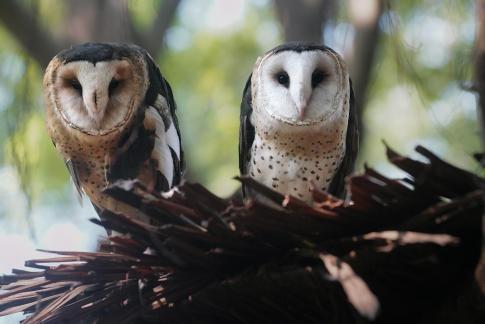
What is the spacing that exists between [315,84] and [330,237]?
5.07 feet

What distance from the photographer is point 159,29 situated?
6633mm

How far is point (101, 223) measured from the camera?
2.64m

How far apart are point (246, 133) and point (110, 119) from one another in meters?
0.75

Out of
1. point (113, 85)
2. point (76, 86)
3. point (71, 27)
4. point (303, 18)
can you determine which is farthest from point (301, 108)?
point (71, 27)

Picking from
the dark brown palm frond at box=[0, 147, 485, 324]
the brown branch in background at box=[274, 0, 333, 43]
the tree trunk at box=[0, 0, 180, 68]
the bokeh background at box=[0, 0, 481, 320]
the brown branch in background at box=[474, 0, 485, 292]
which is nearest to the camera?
the brown branch in background at box=[474, 0, 485, 292]

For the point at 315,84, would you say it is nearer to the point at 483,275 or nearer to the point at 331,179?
the point at 331,179

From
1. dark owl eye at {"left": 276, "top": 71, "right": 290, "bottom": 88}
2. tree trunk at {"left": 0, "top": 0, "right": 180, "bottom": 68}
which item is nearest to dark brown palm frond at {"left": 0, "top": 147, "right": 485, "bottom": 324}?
dark owl eye at {"left": 276, "top": 71, "right": 290, "bottom": 88}

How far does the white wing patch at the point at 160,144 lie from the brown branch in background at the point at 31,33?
2.36 m

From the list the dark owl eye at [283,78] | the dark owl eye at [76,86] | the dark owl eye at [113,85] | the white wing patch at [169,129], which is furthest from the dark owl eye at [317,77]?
the dark owl eye at [76,86]

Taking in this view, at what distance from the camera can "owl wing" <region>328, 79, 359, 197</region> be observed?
4.09 m

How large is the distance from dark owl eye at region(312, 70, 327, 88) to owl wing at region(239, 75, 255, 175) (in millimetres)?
380

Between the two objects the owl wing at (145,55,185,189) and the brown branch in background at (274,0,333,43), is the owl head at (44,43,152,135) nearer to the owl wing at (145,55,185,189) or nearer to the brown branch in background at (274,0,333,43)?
the owl wing at (145,55,185,189)

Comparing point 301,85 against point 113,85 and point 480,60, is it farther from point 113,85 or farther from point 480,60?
point 480,60

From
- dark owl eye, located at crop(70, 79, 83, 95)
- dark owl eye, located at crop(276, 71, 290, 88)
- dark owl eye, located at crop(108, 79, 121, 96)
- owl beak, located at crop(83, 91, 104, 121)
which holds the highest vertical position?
dark owl eye, located at crop(70, 79, 83, 95)
